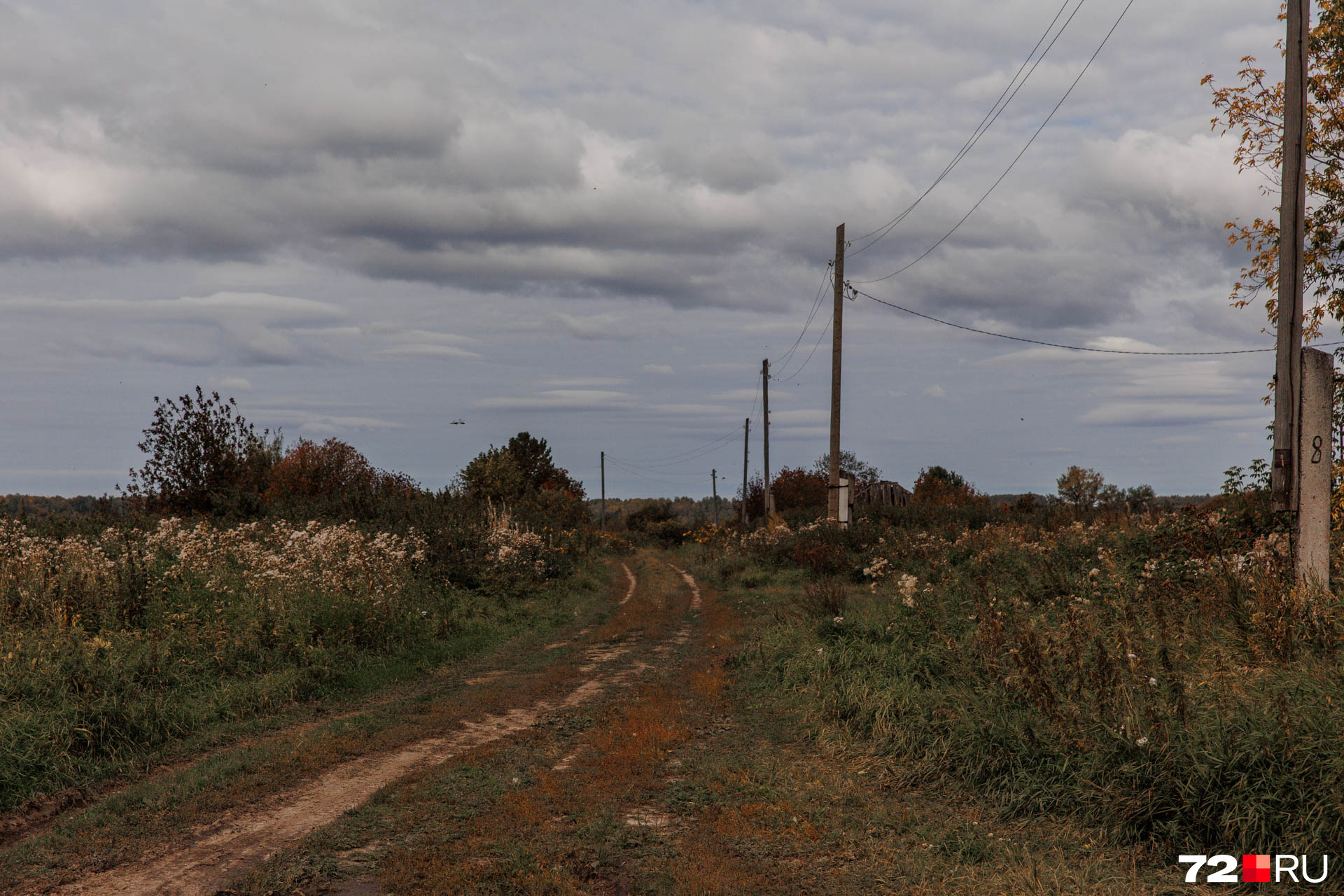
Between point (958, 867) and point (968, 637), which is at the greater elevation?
point (968, 637)

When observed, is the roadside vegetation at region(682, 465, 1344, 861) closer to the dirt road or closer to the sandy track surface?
the dirt road

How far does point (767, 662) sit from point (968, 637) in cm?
309

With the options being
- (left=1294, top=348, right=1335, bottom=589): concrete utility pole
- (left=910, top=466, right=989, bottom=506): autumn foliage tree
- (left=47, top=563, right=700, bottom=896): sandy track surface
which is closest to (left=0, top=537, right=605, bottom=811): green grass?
(left=47, top=563, right=700, bottom=896): sandy track surface

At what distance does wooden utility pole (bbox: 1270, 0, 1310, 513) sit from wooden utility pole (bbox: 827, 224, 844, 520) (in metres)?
15.6

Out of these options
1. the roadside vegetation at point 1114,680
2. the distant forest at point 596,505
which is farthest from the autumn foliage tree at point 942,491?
the roadside vegetation at point 1114,680

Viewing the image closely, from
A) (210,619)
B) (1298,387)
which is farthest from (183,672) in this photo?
(1298,387)

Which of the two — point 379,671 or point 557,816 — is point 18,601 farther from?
point 557,816

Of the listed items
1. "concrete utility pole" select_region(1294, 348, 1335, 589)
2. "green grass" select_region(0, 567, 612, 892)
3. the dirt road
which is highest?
"concrete utility pole" select_region(1294, 348, 1335, 589)

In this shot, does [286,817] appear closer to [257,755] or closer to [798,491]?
[257,755]

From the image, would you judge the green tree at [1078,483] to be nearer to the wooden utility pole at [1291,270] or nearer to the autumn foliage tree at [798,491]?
the autumn foliage tree at [798,491]

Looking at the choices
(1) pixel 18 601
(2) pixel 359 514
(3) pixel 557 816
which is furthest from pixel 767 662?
(2) pixel 359 514

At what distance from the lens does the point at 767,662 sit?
1106 centimetres

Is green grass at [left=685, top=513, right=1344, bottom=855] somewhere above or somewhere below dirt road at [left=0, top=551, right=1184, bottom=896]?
above

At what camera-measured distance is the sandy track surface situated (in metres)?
4.72
